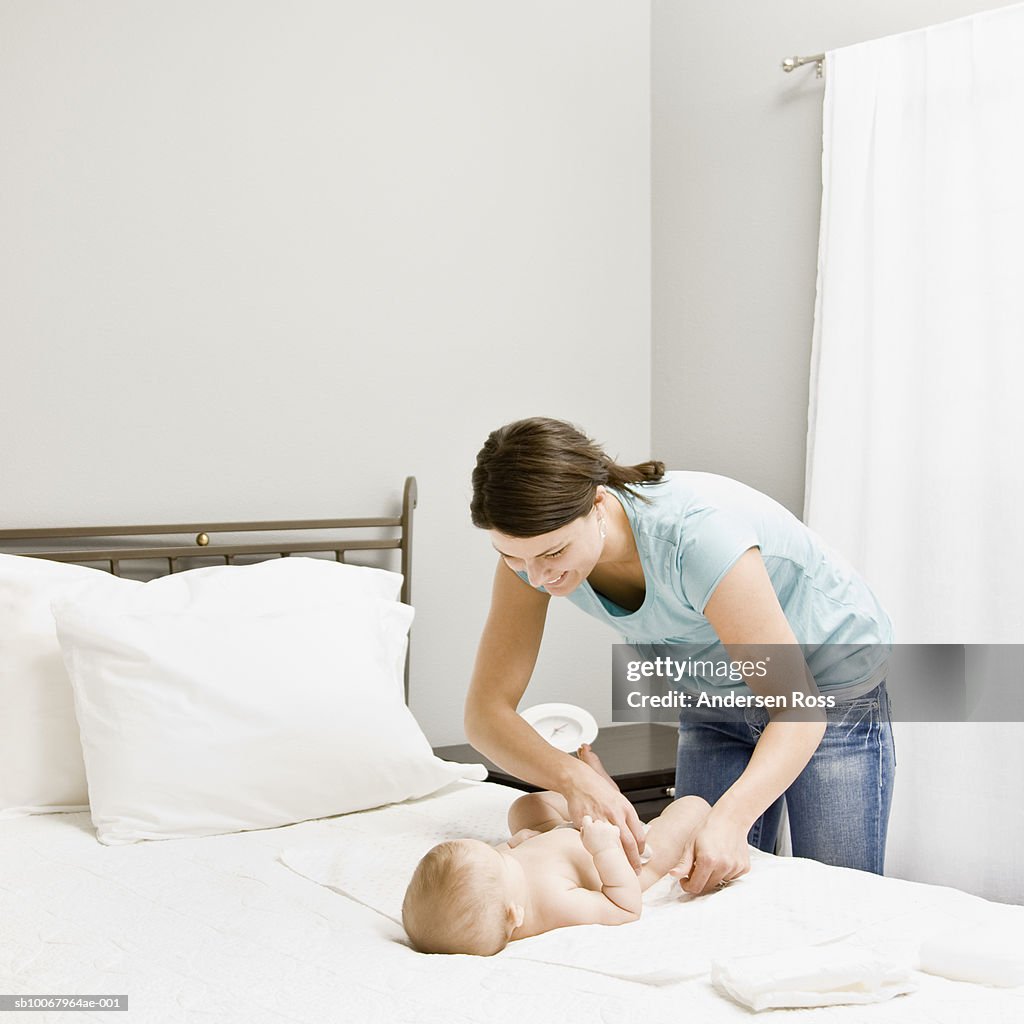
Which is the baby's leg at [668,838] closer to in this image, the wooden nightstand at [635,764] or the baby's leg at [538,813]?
the baby's leg at [538,813]

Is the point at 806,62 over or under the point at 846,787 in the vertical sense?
over

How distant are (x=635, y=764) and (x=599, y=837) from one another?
121cm

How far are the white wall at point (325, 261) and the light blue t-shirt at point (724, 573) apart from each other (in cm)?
114

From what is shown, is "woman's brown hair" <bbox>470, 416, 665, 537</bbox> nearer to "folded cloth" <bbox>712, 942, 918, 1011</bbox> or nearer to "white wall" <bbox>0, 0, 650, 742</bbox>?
"folded cloth" <bbox>712, 942, 918, 1011</bbox>

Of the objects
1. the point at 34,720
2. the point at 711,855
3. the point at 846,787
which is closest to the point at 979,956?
the point at 711,855

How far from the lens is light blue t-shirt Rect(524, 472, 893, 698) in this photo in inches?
61.6

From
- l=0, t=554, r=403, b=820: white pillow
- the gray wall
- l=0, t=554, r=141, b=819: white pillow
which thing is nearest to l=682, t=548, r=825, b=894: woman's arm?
l=0, t=554, r=403, b=820: white pillow

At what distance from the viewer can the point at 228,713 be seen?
194 centimetres

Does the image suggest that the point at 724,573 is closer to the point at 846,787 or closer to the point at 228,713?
the point at 846,787

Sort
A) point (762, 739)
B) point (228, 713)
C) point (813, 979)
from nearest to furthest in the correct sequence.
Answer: point (813, 979) < point (762, 739) < point (228, 713)

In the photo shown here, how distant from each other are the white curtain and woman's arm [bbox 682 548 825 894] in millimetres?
1097

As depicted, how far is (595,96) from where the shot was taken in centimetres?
325

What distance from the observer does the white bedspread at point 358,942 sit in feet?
3.79

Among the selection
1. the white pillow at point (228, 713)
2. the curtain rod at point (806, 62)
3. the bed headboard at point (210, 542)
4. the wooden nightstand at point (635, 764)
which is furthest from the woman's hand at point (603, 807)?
the curtain rod at point (806, 62)
